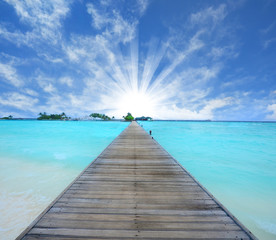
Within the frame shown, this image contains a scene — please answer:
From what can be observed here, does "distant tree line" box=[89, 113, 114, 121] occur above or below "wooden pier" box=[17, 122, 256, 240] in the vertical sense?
above

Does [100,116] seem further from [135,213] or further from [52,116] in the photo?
[135,213]

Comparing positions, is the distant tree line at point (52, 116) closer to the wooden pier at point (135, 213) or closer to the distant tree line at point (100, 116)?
the distant tree line at point (100, 116)

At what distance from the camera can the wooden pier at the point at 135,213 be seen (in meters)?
2.11

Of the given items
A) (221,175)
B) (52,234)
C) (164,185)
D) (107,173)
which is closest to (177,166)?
(164,185)

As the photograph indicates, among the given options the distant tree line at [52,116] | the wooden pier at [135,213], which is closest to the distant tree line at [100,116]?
the distant tree line at [52,116]

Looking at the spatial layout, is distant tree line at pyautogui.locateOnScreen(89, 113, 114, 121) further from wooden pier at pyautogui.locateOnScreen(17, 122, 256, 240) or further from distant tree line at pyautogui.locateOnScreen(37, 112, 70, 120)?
wooden pier at pyautogui.locateOnScreen(17, 122, 256, 240)

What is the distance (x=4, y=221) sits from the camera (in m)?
4.11

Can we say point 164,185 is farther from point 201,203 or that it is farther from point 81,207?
point 81,207

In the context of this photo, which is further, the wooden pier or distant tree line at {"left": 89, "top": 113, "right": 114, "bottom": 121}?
distant tree line at {"left": 89, "top": 113, "right": 114, "bottom": 121}

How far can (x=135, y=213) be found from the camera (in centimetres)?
254

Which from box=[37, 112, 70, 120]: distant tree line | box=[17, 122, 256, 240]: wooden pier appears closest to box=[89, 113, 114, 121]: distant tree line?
box=[37, 112, 70, 120]: distant tree line

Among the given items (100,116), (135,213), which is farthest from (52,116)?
(135,213)

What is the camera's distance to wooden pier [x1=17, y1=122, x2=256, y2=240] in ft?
6.91

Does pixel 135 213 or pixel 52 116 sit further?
pixel 52 116
